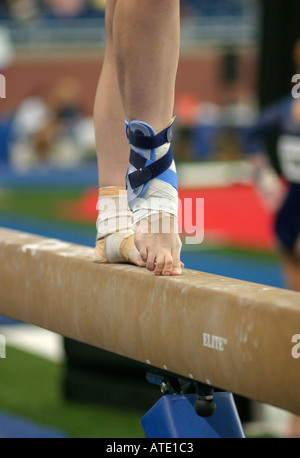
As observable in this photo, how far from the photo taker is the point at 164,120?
166 cm

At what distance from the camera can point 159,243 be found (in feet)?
5.44

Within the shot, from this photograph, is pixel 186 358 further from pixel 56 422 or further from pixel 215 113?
pixel 215 113

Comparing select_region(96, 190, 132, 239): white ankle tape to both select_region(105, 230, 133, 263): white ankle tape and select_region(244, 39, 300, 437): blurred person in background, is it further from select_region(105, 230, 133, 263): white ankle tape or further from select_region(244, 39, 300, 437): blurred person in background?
select_region(244, 39, 300, 437): blurred person in background

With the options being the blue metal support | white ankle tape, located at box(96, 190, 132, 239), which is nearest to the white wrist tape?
white ankle tape, located at box(96, 190, 132, 239)

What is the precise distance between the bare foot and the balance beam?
3 cm

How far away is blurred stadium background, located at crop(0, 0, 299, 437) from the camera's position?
414 cm

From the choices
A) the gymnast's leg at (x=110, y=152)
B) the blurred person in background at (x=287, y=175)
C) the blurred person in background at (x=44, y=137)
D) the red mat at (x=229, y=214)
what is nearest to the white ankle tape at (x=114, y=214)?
the gymnast's leg at (x=110, y=152)

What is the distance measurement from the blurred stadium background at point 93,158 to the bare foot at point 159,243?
2218 mm

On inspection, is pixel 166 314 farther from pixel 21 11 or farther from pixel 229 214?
pixel 21 11

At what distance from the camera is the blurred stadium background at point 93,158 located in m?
4.14

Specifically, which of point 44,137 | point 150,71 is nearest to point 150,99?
point 150,71

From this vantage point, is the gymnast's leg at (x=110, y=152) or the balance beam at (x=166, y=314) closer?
the balance beam at (x=166, y=314)

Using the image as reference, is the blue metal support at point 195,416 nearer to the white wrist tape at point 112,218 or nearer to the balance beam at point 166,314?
the balance beam at point 166,314

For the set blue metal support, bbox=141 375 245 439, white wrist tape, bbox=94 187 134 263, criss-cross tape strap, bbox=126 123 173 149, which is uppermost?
criss-cross tape strap, bbox=126 123 173 149
